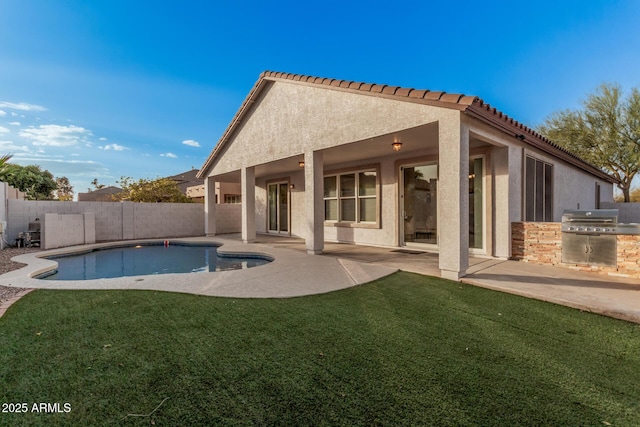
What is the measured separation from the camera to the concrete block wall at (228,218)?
18328mm

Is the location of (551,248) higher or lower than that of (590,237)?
lower

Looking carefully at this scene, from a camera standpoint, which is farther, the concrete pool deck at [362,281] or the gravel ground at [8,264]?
the gravel ground at [8,264]

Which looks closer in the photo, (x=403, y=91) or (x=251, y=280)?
(x=251, y=280)

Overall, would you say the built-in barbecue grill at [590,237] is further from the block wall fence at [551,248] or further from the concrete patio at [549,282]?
the concrete patio at [549,282]

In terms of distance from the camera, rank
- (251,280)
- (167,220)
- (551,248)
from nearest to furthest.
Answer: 1. (251,280)
2. (551,248)
3. (167,220)

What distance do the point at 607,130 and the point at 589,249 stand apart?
69.6ft

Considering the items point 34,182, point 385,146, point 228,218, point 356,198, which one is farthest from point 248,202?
point 34,182

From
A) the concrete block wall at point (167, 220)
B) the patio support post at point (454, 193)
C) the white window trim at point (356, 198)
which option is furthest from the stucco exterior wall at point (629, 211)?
the concrete block wall at point (167, 220)

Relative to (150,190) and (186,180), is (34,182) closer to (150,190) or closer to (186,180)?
(186,180)

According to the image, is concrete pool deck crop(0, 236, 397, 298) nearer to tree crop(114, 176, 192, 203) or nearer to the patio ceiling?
the patio ceiling

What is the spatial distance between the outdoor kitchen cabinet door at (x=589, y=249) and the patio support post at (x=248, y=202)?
36.1ft

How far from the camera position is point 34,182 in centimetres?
3053

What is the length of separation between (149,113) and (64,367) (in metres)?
22.5

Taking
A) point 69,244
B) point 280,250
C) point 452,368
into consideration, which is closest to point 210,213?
point 69,244
